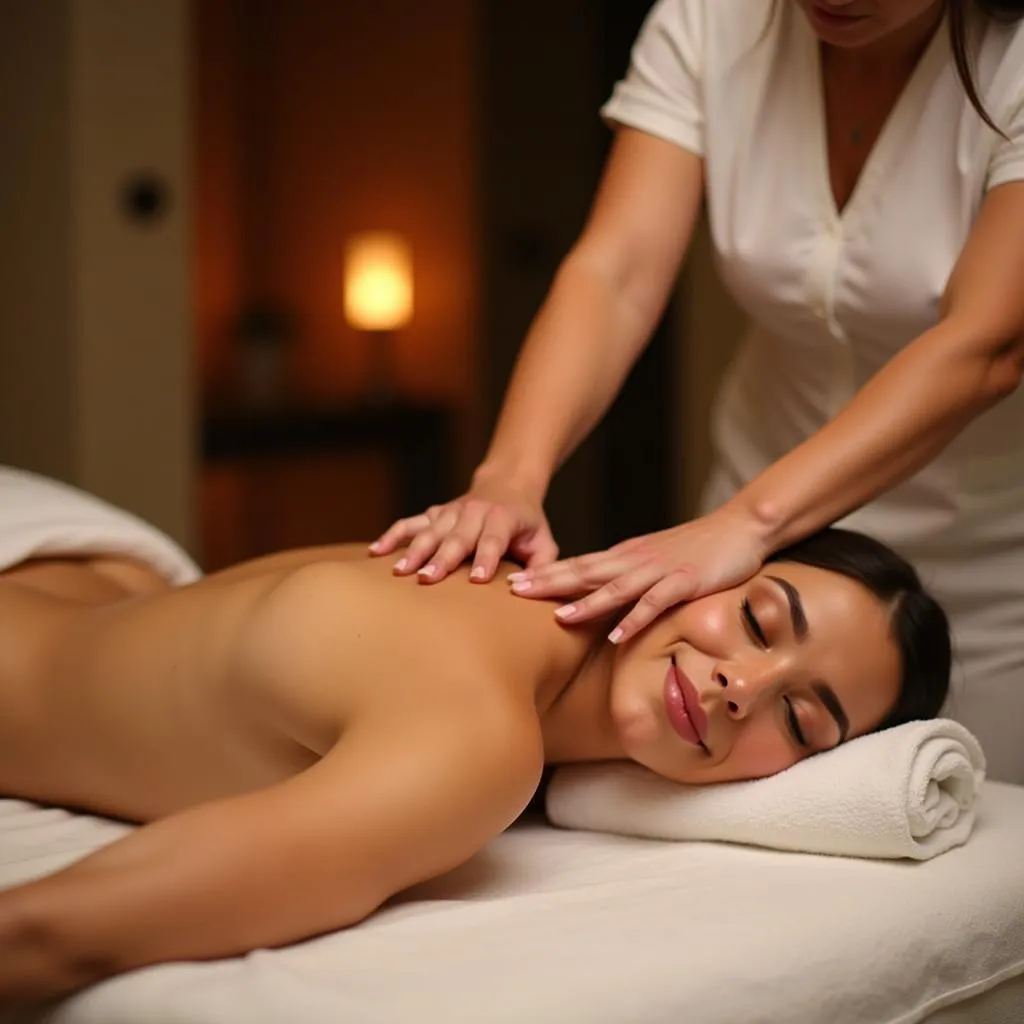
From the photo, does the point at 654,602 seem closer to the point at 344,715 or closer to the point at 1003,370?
the point at 344,715

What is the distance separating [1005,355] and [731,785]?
0.55 m

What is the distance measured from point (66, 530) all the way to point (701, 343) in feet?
9.22

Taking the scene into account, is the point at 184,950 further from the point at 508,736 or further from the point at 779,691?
the point at 779,691

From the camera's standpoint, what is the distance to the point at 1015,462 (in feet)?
6.40

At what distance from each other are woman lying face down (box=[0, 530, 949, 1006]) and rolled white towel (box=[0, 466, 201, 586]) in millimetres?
88

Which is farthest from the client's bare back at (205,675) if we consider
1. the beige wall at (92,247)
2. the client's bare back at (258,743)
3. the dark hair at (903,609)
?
the beige wall at (92,247)

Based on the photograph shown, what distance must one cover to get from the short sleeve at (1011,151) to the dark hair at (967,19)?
0.01 metres

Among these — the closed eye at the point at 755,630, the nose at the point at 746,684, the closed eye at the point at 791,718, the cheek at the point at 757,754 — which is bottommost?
the cheek at the point at 757,754

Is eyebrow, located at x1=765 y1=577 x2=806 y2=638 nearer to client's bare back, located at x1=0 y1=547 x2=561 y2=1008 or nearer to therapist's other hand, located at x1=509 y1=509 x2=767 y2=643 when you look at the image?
therapist's other hand, located at x1=509 y1=509 x2=767 y2=643

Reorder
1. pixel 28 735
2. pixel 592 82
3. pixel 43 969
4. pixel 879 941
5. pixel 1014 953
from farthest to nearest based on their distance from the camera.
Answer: pixel 592 82 < pixel 28 735 < pixel 1014 953 < pixel 879 941 < pixel 43 969

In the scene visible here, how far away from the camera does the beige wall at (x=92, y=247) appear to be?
354 cm

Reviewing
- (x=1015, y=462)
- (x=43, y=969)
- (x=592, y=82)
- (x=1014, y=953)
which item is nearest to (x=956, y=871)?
(x=1014, y=953)

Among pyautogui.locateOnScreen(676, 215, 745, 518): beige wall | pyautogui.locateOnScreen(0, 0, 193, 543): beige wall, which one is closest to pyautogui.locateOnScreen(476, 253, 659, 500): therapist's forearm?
pyautogui.locateOnScreen(0, 0, 193, 543): beige wall

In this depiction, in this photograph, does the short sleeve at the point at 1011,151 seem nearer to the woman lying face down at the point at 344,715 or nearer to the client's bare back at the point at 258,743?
the woman lying face down at the point at 344,715
